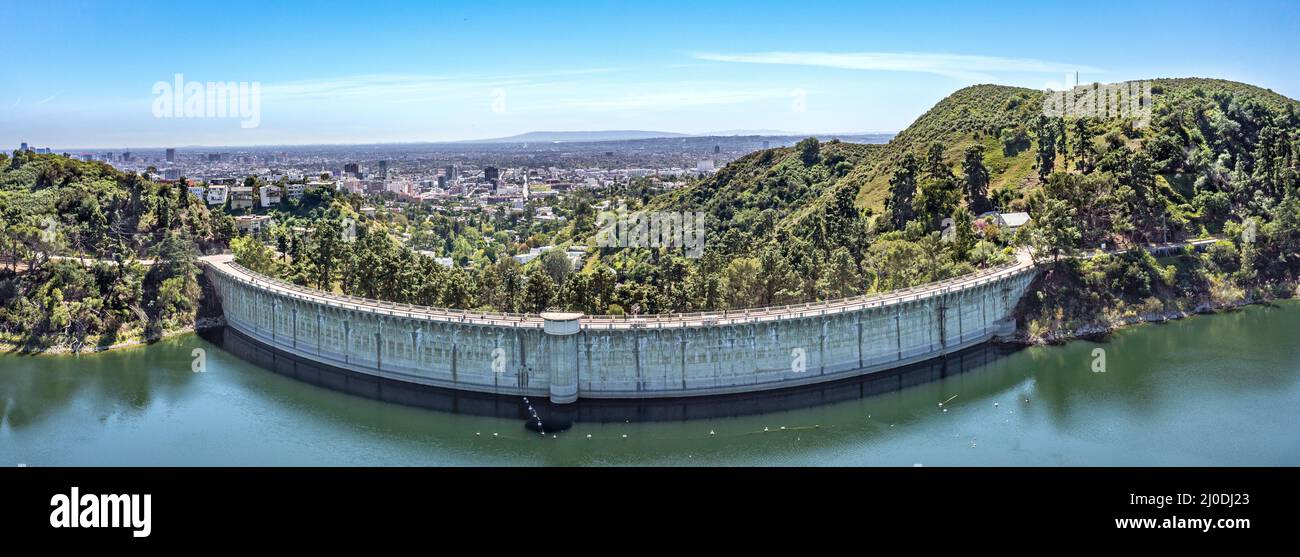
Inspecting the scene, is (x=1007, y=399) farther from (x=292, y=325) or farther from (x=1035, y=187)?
(x=292, y=325)

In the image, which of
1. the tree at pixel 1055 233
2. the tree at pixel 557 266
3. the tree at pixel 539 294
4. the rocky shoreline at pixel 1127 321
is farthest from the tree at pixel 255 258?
the tree at pixel 1055 233

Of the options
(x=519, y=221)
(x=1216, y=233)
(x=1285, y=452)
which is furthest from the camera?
(x=519, y=221)

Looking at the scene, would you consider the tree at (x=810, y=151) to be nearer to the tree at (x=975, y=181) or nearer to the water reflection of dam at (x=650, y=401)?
the tree at (x=975, y=181)

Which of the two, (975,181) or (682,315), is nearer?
(682,315)

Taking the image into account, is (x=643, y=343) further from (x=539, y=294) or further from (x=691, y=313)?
(x=539, y=294)

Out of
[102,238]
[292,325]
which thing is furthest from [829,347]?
[102,238]

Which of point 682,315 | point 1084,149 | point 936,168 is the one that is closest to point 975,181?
point 936,168
